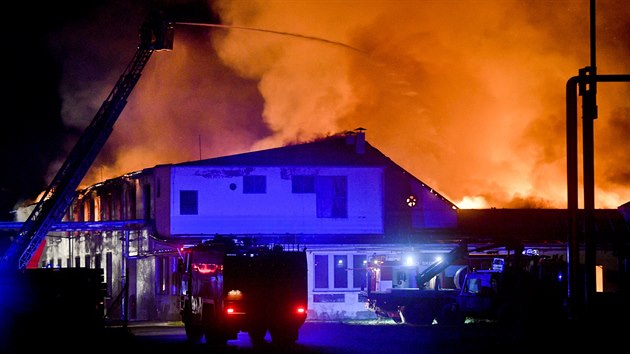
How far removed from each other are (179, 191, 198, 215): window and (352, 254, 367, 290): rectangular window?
7.60 m

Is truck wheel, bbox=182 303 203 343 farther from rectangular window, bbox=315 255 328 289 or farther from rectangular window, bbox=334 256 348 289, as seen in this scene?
rectangular window, bbox=334 256 348 289

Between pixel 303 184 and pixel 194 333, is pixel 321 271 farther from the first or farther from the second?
pixel 194 333

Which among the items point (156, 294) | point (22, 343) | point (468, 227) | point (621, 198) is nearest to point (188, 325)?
point (22, 343)

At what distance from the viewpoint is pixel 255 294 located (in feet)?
86.8

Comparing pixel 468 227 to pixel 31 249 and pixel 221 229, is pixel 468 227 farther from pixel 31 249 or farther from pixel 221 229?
pixel 31 249

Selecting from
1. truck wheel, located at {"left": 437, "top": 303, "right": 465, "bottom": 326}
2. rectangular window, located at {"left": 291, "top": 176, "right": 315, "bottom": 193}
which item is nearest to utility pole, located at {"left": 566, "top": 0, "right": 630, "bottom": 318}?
truck wheel, located at {"left": 437, "top": 303, "right": 465, "bottom": 326}

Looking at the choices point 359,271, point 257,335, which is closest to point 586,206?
point 257,335

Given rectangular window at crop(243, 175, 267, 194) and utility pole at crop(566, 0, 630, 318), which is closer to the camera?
utility pole at crop(566, 0, 630, 318)

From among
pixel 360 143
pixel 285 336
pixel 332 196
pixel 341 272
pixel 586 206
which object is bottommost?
pixel 285 336

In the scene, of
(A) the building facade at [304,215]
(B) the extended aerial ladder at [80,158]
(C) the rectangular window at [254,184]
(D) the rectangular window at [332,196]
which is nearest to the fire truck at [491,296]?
(A) the building facade at [304,215]

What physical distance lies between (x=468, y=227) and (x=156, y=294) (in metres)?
16.3

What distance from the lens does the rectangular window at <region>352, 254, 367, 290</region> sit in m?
42.4

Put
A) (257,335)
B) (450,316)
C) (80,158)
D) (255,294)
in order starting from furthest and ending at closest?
(80,158) → (450,316) → (257,335) → (255,294)

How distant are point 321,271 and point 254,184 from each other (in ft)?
17.0
